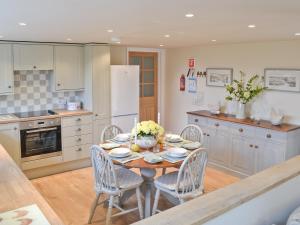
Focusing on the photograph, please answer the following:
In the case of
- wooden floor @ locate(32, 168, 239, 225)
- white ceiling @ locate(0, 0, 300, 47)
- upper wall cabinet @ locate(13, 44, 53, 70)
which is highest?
white ceiling @ locate(0, 0, 300, 47)

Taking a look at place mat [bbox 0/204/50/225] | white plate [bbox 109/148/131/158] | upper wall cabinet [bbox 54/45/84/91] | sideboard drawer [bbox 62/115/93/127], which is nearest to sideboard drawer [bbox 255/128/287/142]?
white plate [bbox 109/148/131/158]

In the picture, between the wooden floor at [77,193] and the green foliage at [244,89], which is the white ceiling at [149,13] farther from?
the wooden floor at [77,193]

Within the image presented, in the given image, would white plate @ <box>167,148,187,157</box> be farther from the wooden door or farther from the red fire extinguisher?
the wooden door

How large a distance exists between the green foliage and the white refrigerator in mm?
1671

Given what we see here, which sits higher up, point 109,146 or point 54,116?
point 54,116

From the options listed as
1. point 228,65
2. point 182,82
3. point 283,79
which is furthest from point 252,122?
point 182,82

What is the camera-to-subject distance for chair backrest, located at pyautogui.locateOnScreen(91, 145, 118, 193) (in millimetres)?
3221

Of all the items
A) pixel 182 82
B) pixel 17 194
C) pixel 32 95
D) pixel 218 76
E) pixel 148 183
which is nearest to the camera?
pixel 17 194

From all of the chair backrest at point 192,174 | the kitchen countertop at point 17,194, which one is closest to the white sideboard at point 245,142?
the chair backrest at point 192,174

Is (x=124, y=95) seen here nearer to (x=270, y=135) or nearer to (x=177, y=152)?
(x=177, y=152)

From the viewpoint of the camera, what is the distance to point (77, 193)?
14.2 feet

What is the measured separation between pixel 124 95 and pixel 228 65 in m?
1.92

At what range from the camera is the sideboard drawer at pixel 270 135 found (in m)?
4.24

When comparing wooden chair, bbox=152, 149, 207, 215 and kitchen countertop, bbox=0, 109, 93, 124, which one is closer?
wooden chair, bbox=152, 149, 207, 215
